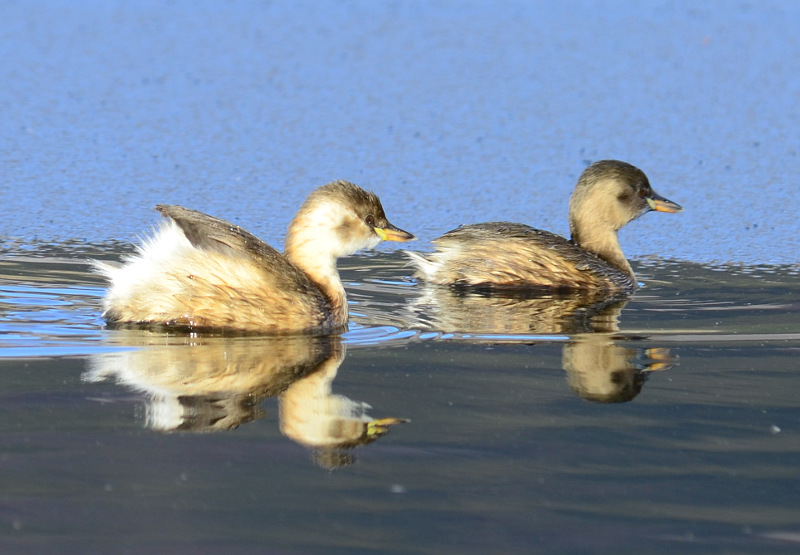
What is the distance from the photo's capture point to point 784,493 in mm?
4551

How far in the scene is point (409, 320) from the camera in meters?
7.50

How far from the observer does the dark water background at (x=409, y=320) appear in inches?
171

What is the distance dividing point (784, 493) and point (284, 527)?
5.51 feet

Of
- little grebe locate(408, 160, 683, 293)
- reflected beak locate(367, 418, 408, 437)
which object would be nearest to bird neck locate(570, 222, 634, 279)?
little grebe locate(408, 160, 683, 293)

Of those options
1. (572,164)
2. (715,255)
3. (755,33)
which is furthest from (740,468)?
(755,33)

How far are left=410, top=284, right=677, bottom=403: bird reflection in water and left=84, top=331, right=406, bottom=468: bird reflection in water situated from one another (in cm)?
95

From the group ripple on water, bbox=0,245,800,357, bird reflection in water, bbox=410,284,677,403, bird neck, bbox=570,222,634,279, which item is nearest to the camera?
bird reflection in water, bbox=410,284,677,403

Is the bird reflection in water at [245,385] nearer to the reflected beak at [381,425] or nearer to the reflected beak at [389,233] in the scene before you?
the reflected beak at [381,425]

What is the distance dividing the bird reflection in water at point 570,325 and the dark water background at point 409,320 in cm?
4

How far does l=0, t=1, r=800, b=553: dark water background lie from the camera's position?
435 cm

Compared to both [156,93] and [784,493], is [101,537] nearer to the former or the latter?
[784,493]

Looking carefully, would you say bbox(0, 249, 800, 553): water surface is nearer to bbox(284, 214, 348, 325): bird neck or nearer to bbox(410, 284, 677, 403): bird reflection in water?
bbox(410, 284, 677, 403): bird reflection in water

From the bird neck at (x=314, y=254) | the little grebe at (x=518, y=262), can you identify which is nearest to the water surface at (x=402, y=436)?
the bird neck at (x=314, y=254)

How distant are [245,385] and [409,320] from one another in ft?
6.12
